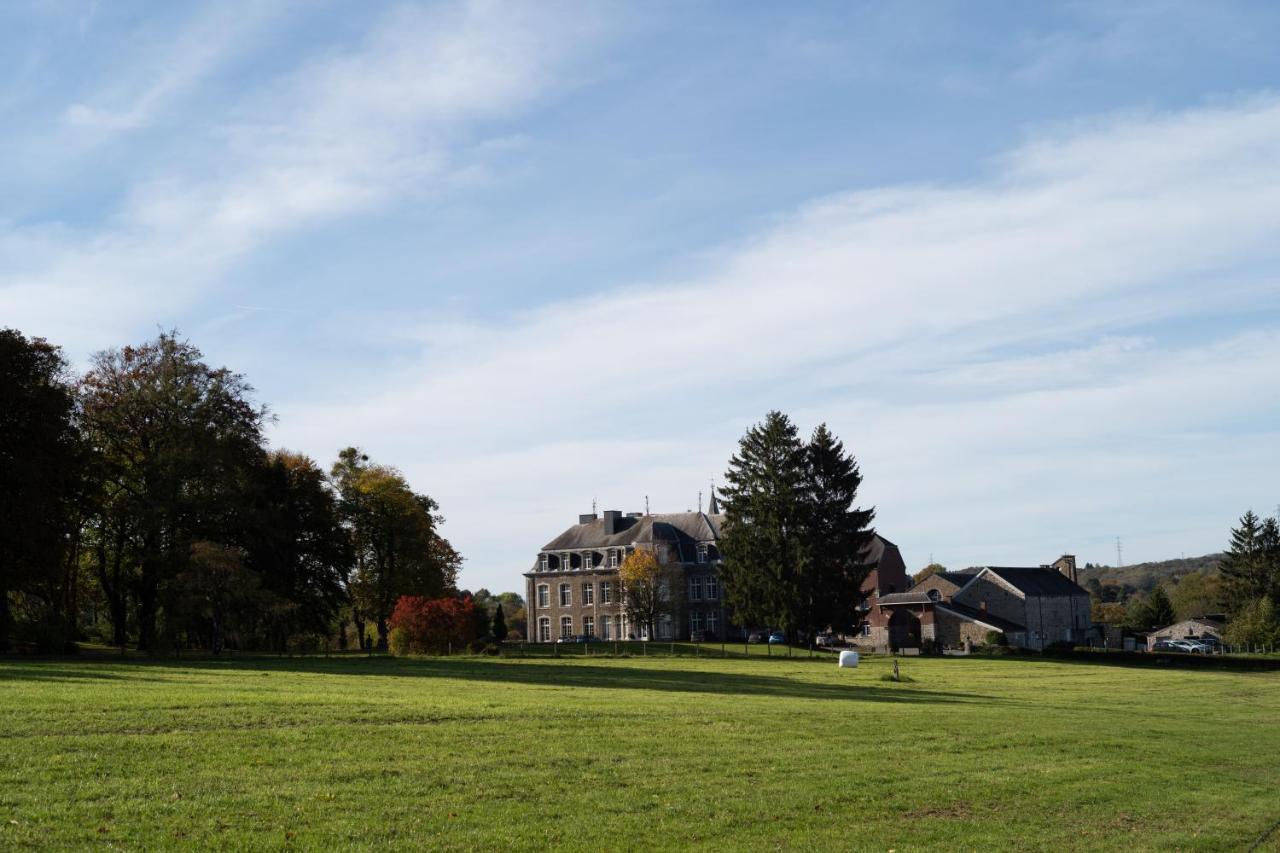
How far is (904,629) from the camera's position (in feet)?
342

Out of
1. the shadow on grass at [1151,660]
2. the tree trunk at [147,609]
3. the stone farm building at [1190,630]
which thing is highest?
the tree trunk at [147,609]

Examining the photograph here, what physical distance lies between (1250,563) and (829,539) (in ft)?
175

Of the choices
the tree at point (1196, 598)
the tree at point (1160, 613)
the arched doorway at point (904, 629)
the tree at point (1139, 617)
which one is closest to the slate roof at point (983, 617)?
the arched doorway at point (904, 629)

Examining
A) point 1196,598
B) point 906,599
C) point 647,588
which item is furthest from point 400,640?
point 1196,598

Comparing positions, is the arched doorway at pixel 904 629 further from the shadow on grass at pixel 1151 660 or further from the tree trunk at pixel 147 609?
the tree trunk at pixel 147 609

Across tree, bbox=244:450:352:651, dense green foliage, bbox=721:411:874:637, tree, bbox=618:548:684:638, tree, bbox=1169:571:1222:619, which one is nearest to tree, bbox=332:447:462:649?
tree, bbox=244:450:352:651

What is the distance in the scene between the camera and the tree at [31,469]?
48.7 m

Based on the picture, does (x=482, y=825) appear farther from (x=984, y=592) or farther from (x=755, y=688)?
(x=984, y=592)

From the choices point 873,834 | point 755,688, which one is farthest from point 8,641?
point 873,834

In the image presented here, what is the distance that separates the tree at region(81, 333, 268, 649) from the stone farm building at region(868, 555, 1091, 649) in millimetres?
57482

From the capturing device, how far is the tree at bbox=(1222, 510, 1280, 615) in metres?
111

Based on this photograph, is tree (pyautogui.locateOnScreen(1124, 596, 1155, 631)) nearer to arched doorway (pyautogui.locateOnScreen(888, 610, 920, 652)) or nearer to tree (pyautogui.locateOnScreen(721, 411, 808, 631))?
arched doorway (pyautogui.locateOnScreen(888, 610, 920, 652))

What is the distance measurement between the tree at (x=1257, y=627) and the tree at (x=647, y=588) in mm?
51097

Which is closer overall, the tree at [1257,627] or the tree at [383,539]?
the tree at [383,539]
